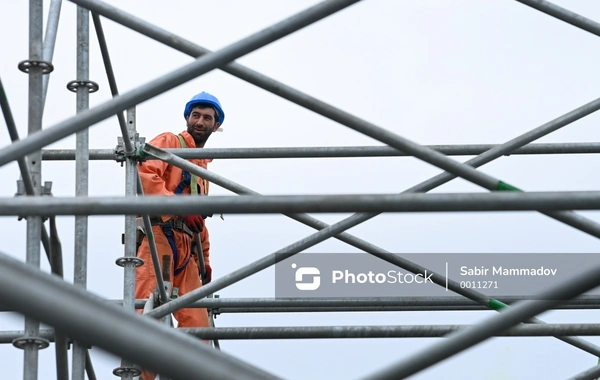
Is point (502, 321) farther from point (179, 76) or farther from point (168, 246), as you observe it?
point (168, 246)

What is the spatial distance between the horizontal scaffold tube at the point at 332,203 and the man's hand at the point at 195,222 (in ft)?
17.0

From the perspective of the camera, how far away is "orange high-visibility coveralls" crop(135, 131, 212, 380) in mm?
8203

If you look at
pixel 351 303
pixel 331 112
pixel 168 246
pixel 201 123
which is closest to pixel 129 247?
pixel 168 246

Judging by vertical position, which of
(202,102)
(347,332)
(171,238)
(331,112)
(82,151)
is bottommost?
(347,332)

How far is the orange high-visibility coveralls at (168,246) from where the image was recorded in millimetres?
8203

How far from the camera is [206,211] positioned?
346 centimetres

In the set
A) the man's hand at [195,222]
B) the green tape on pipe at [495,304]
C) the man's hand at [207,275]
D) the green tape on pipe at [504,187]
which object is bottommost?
the green tape on pipe at [495,304]

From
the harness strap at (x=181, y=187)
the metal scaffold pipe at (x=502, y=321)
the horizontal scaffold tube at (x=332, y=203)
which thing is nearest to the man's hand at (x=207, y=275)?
the harness strap at (x=181, y=187)

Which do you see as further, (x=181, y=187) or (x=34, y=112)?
(x=181, y=187)

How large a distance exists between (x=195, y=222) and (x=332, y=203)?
5443 mm

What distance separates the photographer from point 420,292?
315 inches

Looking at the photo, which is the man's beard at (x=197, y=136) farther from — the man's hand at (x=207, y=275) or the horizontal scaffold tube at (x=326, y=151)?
the horizontal scaffold tube at (x=326, y=151)

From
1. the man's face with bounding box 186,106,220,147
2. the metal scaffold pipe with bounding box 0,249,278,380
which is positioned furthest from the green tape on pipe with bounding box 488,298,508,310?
the metal scaffold pipe with bounding box 0,249,278,380

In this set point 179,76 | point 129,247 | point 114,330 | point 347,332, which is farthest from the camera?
point 129,247
